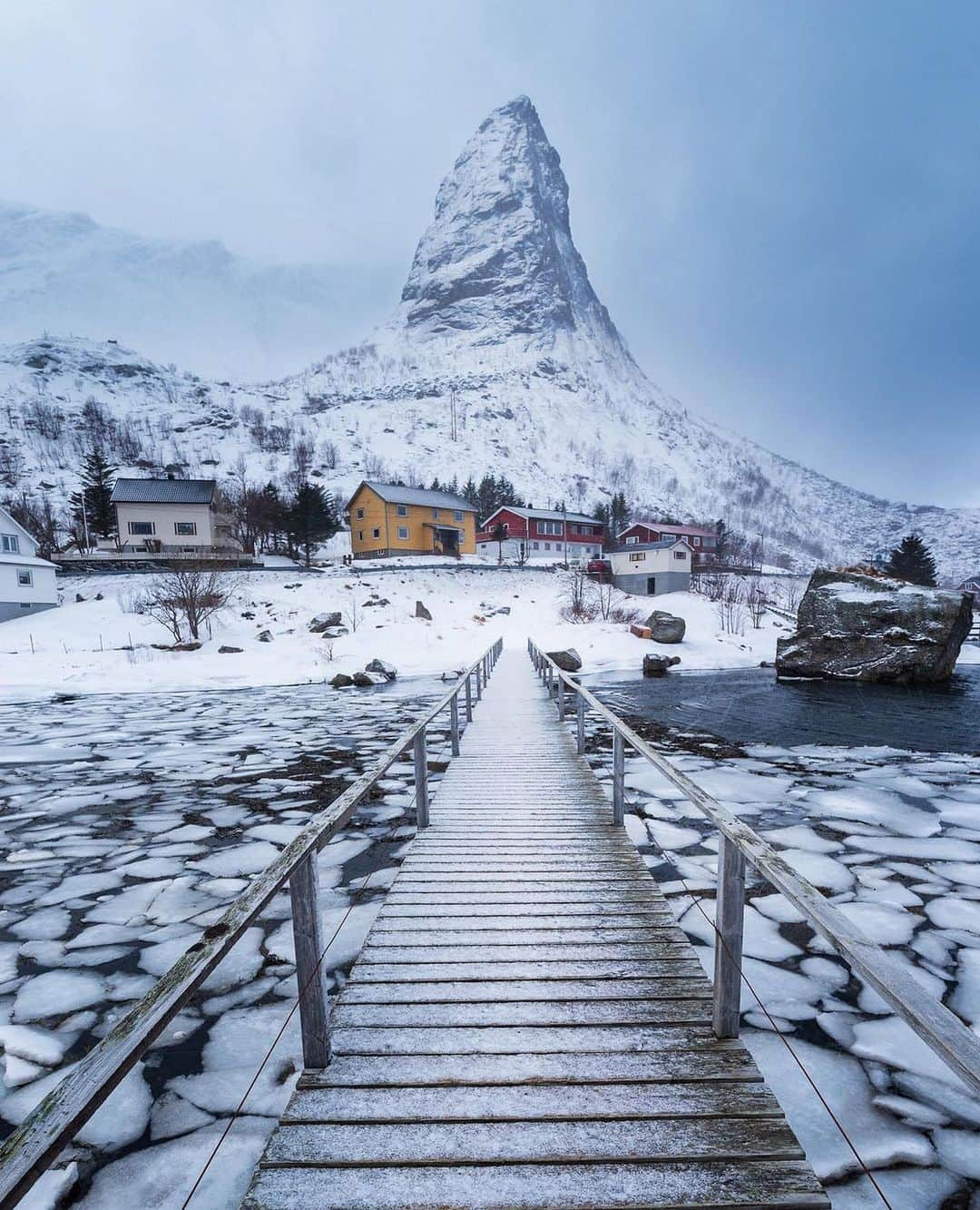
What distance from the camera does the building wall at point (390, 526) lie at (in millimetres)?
41719

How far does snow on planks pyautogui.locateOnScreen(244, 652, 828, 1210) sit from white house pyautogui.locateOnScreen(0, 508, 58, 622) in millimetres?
29861

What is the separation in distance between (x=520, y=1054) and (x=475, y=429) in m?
117

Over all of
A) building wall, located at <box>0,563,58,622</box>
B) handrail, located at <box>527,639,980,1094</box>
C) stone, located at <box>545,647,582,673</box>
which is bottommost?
stone, located at <box>545,647,582,673</box>

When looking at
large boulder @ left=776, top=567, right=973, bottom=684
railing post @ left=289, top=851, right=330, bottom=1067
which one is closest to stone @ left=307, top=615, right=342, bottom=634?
large boulder @ left=776, top=567, right=973, bottom=684

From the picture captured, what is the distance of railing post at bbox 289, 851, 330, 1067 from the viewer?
219cm

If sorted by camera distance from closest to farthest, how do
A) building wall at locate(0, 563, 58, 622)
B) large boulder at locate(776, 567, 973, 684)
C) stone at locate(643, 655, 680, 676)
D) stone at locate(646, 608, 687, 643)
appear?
large boulder at locate(776, 567, 973, 684)
stone at locate(643, 655, 680, 676)
stone at locate(646, 608, 687, 643)
building wall at locate(0, 563, 58, 622)

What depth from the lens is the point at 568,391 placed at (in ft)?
480

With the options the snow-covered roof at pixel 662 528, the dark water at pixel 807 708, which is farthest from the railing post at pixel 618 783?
the snow-covered roof at pixel 662 528

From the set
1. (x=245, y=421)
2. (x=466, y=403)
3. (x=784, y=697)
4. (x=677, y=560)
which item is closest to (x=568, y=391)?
(x=466, y=403)

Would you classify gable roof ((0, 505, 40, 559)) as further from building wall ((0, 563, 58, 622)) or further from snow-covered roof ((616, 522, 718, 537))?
snow-covered roof ((616, 522, 718, 537))

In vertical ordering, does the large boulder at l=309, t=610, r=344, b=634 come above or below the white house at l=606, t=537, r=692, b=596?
below

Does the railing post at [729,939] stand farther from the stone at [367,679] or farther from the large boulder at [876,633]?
the large boulder at [876,633]

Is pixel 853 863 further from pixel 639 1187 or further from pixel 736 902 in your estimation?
pixel 639 1187

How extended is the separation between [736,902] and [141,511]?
42960 mm
